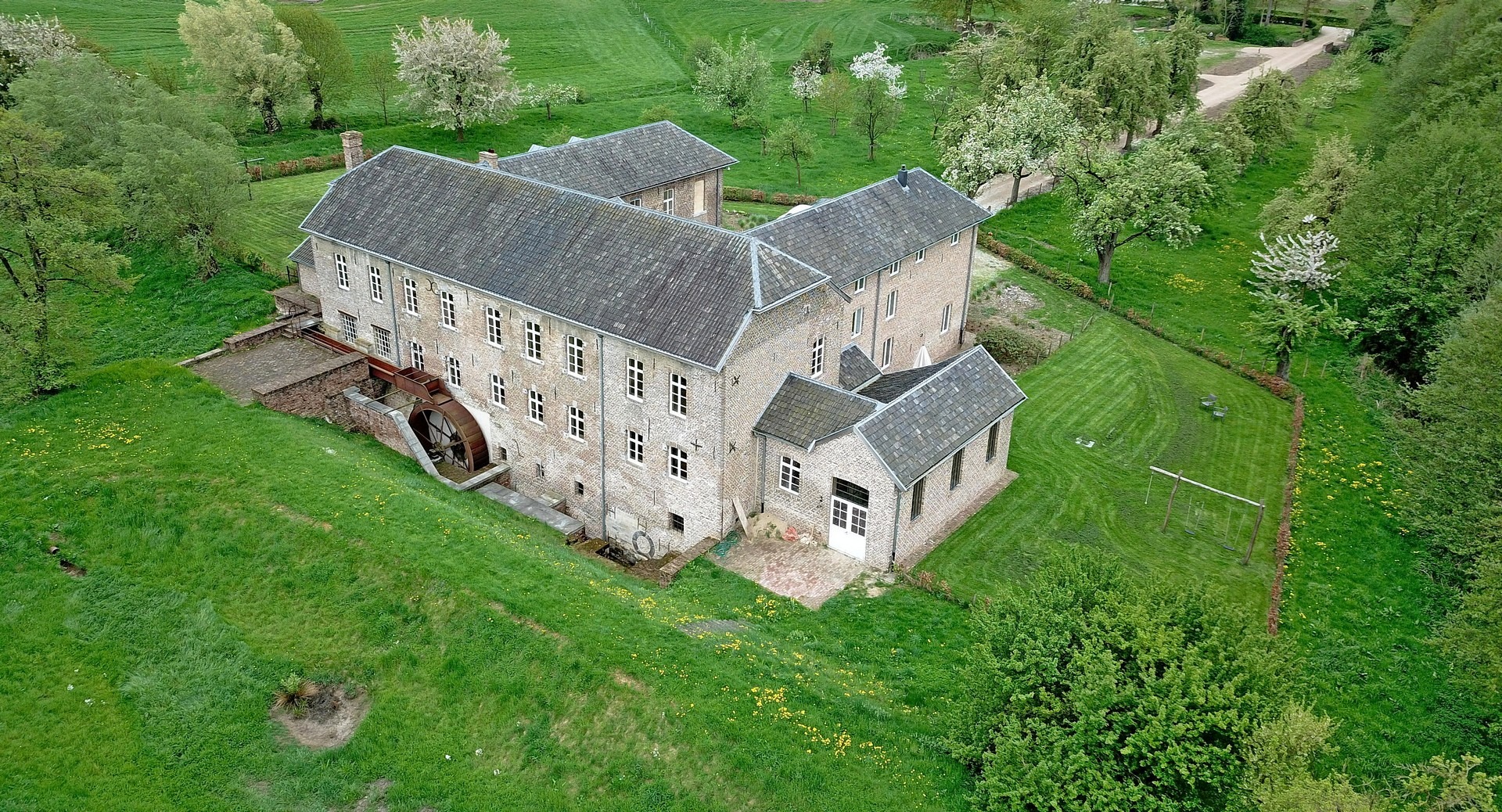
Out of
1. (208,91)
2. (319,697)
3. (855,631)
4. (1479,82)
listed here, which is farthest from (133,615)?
(1479,82)

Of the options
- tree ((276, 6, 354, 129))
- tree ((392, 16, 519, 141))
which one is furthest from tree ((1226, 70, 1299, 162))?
tree ((276, 6, 354, 129))

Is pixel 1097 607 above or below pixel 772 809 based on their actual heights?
above

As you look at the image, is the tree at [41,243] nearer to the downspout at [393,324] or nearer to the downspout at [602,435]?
the downspout at [393,324]

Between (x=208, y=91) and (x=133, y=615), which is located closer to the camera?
(x=133, y=615)

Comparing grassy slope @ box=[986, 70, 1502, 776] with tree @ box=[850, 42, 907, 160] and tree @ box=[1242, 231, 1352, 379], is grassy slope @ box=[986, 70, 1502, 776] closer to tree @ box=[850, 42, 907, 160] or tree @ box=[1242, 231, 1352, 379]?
tree @ box=[1242, 231, 1352, 379]

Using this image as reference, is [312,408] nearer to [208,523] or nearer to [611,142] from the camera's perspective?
[208,523]

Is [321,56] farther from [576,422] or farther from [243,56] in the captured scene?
[576,422]
